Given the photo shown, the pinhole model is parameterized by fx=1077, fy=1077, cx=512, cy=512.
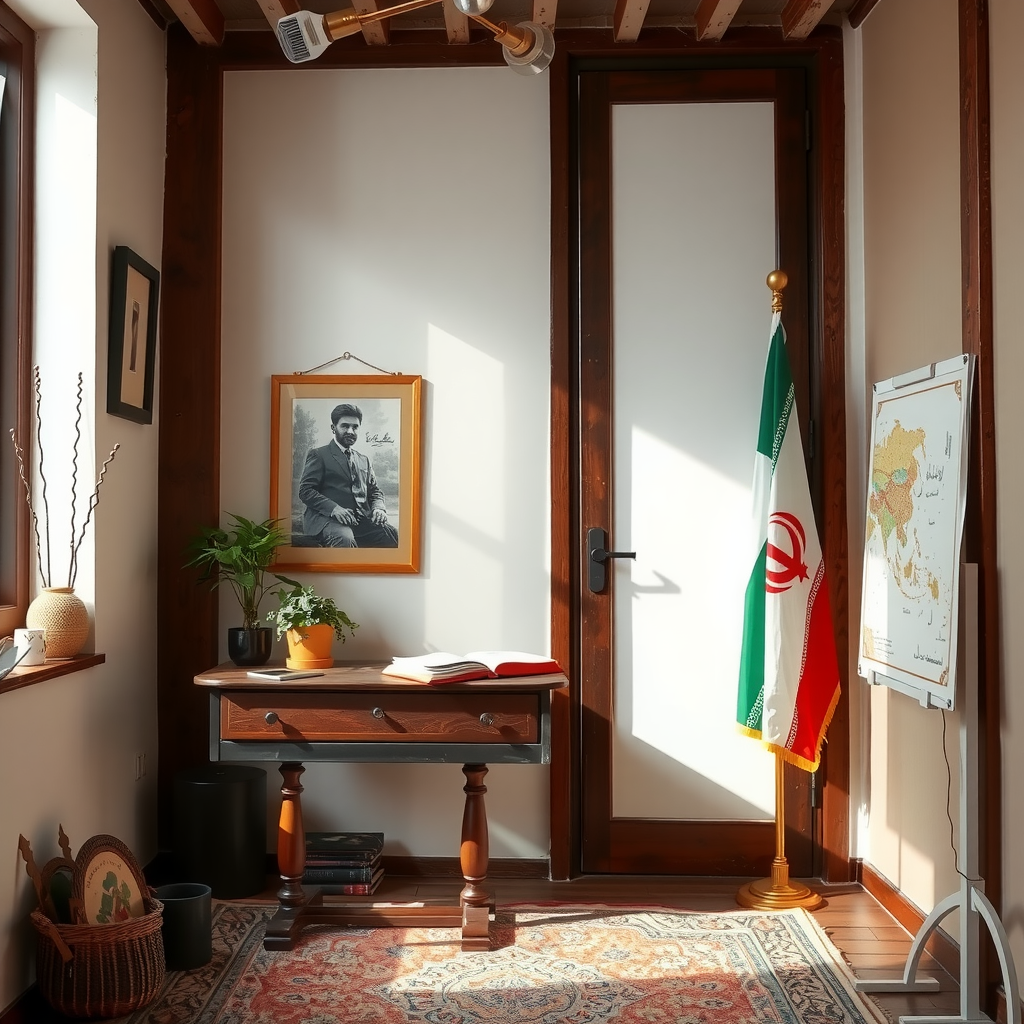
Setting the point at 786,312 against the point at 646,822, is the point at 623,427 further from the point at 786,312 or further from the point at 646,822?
the point at 646,822

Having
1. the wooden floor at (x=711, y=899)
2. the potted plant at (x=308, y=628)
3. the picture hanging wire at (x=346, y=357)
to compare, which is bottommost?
the wooden floor at (x=711, y=899)

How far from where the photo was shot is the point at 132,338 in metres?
3.21

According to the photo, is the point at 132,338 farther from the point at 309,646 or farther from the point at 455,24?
the point at 455,24

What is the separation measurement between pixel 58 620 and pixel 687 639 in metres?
1.91

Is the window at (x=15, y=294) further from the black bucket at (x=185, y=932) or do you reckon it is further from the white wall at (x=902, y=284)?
the white wall at (x=902, y=284)

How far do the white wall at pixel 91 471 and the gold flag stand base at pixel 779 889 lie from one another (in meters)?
1.89

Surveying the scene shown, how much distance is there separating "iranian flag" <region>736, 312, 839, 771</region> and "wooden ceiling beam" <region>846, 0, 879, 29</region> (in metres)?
1.09

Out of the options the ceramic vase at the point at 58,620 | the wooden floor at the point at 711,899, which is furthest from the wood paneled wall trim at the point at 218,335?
the ceramic vase at the point at 58,620

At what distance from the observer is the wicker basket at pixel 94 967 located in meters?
2.41

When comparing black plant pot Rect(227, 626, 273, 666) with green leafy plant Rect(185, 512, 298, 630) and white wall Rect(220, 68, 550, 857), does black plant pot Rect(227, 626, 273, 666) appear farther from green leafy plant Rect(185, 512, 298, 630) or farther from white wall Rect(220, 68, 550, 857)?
white wall Rect(220, 68, 550, 857)

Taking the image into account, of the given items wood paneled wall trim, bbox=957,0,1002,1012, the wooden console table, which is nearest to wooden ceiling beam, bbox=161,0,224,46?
the wooden console table

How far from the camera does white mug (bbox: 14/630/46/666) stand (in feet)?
8.69

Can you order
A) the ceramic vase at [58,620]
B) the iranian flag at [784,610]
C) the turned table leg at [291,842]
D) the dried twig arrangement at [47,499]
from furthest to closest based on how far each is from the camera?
the iranian flag at [784,610] < the turned table leg at [291,842] < the dried twig arrangement at [47,499] < the ceramic vase at [58,620]

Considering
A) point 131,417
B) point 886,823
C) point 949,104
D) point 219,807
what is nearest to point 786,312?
point 949,104
